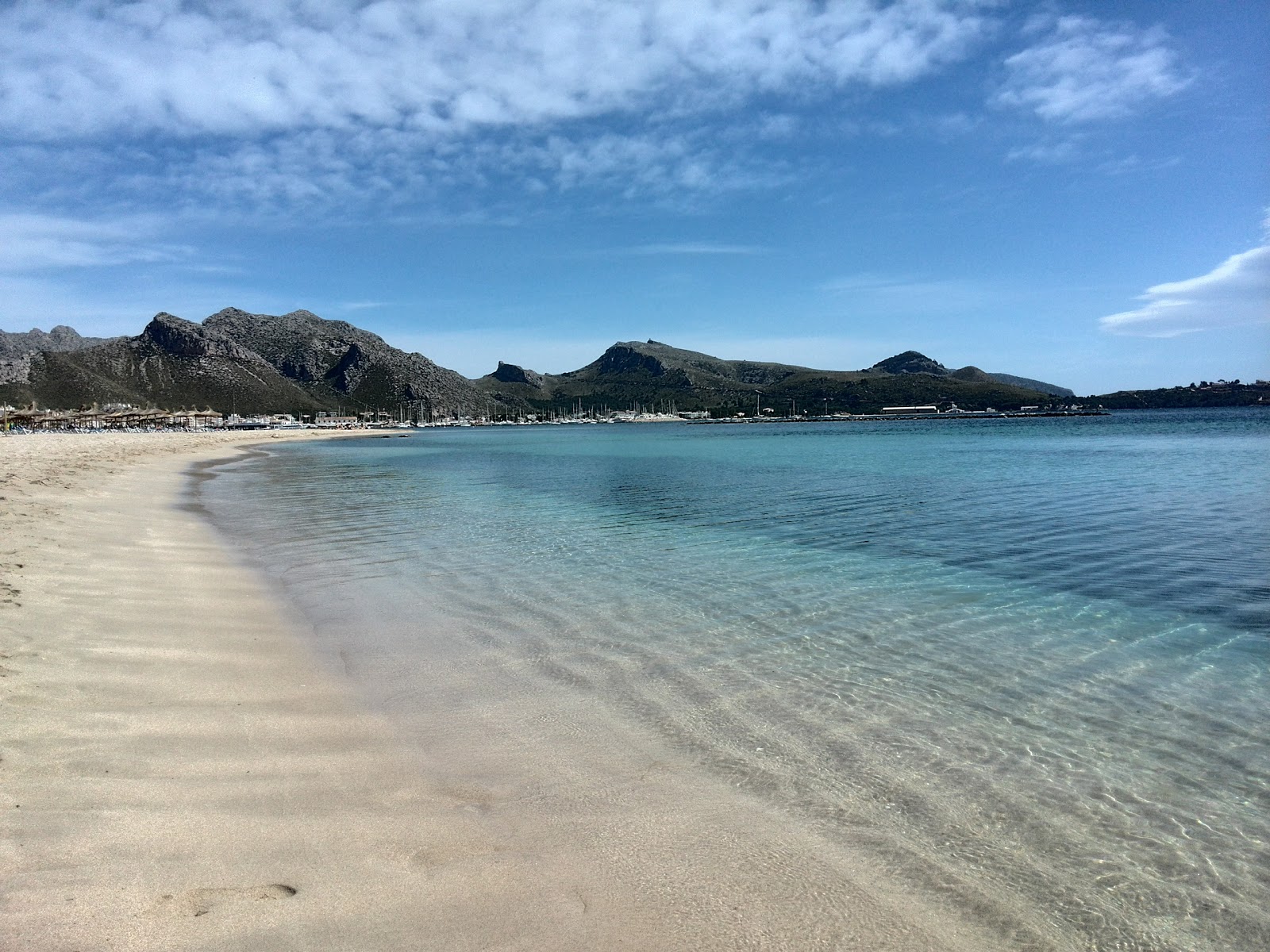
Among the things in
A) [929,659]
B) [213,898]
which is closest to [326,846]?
Answer: [213,898]

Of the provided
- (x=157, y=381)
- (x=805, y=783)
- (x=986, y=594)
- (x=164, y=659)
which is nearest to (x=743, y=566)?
(x=986, y=594)

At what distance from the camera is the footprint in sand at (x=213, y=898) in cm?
345

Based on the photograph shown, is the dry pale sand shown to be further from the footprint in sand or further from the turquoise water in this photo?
the turquoise water

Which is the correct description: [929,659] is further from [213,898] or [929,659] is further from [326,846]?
[213,898]

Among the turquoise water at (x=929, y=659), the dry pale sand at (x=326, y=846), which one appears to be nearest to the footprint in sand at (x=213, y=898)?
the dry pale sand at (x=326, y=846)

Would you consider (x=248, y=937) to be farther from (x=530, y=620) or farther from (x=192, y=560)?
(x=192, y=560)

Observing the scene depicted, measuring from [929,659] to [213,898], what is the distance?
7.17 meters

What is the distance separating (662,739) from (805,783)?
129 centimetres

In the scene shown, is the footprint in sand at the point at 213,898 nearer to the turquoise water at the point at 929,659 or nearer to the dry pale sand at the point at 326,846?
the dry pale sand at the point at 326,846

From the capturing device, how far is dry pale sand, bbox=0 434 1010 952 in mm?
3461

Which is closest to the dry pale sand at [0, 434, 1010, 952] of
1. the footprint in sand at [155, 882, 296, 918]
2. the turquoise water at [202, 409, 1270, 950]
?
the footprint in sand at [155, 882, 296, 918]

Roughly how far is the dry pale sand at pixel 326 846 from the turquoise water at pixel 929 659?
65 centimetres

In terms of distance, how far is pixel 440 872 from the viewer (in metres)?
3.96

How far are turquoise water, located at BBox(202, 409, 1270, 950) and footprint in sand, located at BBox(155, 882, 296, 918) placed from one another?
10.0 ft
